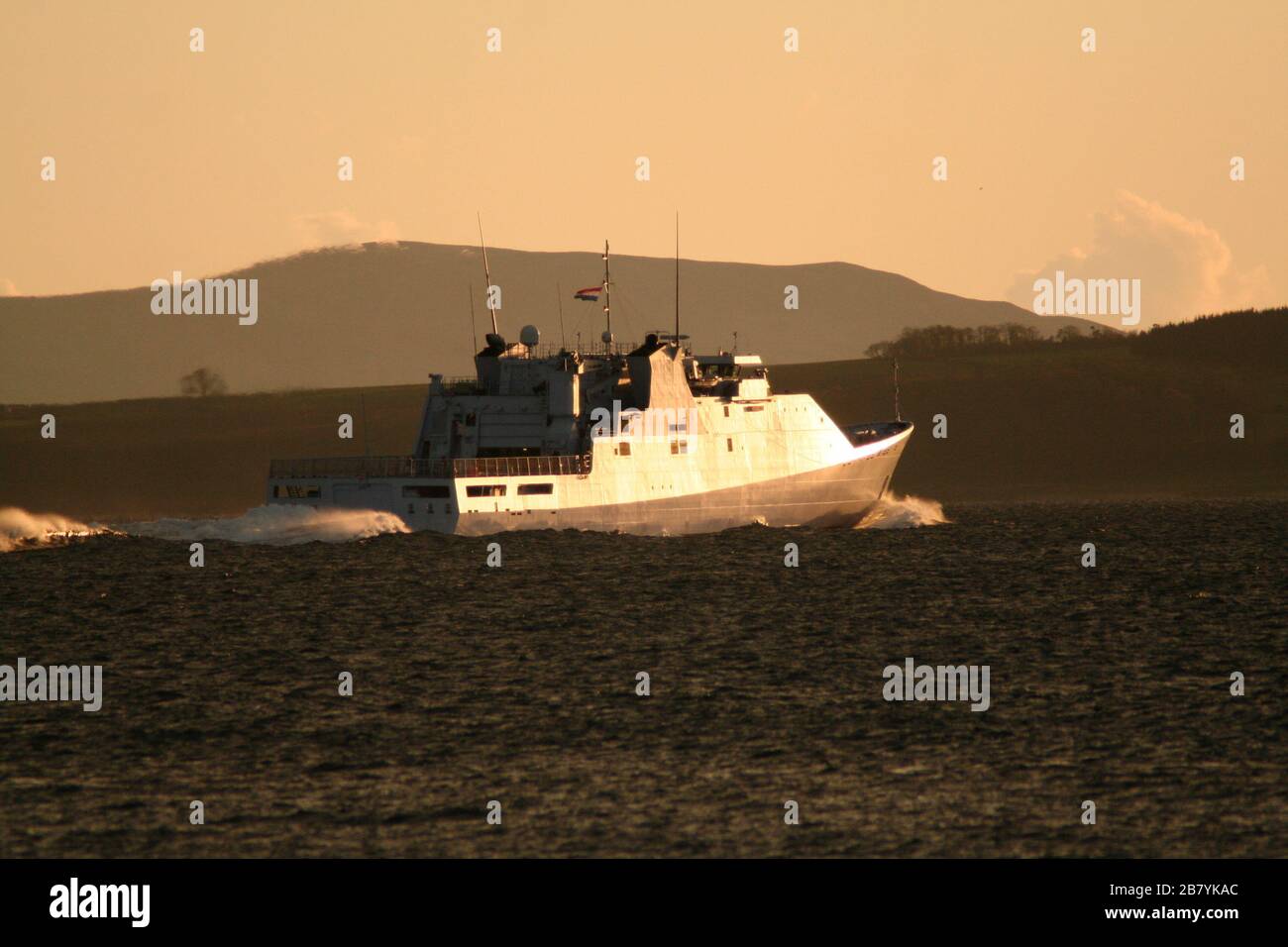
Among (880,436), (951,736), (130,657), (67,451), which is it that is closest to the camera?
(951,736)

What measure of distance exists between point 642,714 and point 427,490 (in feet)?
107

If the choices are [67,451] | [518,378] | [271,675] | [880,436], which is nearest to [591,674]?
[271,675]

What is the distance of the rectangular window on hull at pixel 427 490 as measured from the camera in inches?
2286

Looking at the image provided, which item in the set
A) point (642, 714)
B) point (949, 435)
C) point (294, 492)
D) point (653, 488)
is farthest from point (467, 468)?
point (949, 435)

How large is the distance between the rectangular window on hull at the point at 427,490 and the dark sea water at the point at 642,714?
579cm

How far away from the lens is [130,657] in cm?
3456

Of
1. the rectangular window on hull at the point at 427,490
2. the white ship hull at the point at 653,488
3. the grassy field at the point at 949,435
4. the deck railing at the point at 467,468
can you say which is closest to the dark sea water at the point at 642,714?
the rectangular window on hull at the point at 427,490

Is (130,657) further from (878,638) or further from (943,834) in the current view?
(943,834)

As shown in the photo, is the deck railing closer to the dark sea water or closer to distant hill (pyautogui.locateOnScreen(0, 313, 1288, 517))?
the dark sea water

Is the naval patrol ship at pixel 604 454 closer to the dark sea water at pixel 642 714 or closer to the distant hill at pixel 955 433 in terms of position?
the dark sea water at pixel 642 714

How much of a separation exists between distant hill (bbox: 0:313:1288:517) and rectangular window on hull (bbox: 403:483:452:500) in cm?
7441

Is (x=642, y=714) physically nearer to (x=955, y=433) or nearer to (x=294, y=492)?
(x=294, y=492)

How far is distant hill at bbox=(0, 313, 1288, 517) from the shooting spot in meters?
141

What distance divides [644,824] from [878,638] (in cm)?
1727
